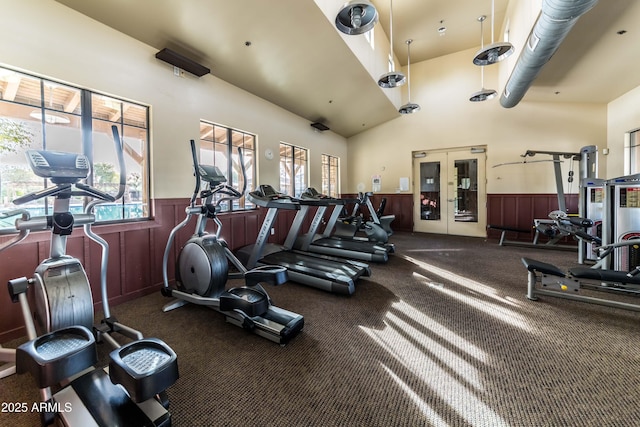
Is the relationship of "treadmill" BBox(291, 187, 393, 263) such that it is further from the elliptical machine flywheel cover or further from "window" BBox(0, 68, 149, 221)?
"window" BBox(0, 68, 149, 221)

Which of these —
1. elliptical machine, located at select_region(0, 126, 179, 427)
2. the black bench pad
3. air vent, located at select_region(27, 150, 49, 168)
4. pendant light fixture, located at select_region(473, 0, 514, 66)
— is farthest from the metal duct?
air vent, located at select_region(27, 150, 49, 168)

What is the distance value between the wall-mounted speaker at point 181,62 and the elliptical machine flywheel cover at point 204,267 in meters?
2.48

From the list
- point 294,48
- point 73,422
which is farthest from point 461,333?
point 294,48

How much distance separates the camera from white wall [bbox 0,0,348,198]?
2.52 metres

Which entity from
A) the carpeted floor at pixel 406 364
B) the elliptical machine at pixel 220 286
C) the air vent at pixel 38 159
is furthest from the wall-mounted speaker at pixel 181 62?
the carpeted floor at pixel 406 364

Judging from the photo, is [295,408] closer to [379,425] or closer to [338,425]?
[338,425]

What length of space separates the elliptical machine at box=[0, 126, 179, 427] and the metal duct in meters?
4.44

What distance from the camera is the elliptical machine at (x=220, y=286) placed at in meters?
2.30

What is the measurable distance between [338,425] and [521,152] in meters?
7.79

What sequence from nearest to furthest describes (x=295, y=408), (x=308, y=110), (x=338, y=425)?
(x=338, y=425)
(x=295, y=408)
(x=308, y=110)

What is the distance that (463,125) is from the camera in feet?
24.1

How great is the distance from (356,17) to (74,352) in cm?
345

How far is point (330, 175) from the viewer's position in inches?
336

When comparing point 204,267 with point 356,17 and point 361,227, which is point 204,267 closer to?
point 356,17
